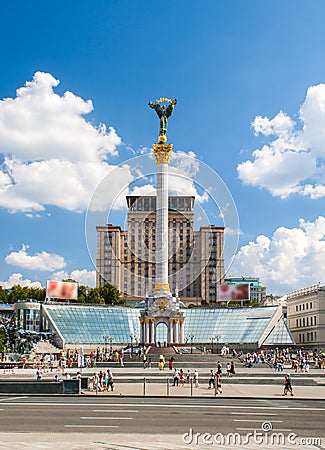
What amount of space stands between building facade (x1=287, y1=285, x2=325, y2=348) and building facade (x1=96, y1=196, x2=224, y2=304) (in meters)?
51.5

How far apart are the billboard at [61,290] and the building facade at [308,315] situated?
154ft

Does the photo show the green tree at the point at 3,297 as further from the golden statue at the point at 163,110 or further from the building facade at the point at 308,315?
the building facade at the point at 308,315

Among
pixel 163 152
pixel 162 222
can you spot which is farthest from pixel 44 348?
pixel 163 152

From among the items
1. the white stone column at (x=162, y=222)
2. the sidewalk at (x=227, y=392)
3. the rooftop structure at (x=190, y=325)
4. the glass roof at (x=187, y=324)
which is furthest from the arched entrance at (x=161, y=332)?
the sidewalk at (x=227, y=392)

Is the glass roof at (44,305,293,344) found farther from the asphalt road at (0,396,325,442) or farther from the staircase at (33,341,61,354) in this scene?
the asphalt road at (0,396,325,442)

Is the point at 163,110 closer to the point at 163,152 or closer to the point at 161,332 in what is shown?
the point at 163,152

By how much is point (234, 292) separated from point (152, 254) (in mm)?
67147

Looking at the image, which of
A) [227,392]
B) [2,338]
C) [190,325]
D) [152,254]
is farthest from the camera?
[152,254]

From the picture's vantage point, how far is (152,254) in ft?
604

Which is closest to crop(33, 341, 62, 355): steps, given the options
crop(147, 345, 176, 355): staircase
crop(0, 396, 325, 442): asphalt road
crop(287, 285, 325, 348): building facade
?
crop(147, 345, 176, 355): staircase

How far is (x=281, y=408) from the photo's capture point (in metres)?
27.6

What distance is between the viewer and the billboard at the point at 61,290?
115 metres

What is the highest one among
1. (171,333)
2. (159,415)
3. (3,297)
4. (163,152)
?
(163,152)

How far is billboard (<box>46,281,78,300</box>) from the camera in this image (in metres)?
115
